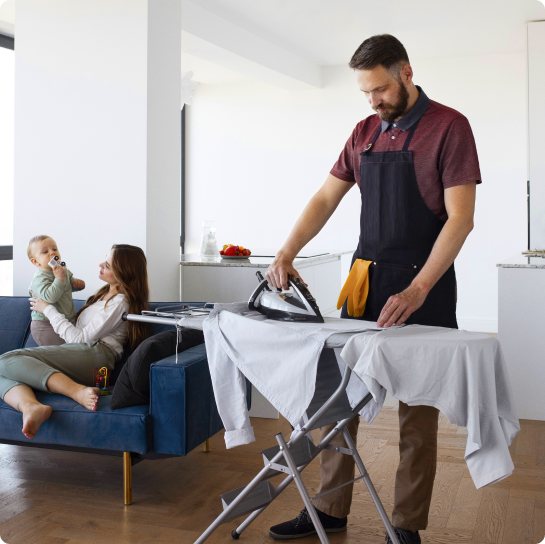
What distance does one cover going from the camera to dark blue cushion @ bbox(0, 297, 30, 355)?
2.96 metres

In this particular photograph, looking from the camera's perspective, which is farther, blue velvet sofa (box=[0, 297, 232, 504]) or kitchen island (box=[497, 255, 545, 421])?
kitchen island (box=[497, 255, 545, 421])

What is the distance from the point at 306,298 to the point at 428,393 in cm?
43

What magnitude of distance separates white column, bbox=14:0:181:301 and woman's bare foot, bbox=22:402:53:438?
1.10m

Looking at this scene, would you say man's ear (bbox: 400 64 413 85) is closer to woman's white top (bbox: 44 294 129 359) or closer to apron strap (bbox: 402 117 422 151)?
apron strap (bbox: 402 117 422 151)

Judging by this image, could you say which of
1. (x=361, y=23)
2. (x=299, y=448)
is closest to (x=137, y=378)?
(x=299, y=448)

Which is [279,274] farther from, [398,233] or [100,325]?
[100,325]

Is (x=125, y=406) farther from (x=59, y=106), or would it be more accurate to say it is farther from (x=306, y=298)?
(x=59, y=106)

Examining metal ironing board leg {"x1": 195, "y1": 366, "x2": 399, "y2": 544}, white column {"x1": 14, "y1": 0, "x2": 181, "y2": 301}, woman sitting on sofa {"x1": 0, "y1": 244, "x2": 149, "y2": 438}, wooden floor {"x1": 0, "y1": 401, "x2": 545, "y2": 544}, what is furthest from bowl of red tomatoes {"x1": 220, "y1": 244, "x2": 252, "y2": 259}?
metal ironing board leg {"x1": 195, "y1": 366, "x2": 399, "y2": 544}

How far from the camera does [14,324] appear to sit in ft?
9.76

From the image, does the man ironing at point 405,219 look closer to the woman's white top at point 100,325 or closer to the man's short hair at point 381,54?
→ the man's short hair at point 381,54

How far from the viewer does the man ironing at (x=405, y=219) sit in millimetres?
1768

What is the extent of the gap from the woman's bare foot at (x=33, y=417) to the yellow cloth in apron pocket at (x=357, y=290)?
1.16 meters

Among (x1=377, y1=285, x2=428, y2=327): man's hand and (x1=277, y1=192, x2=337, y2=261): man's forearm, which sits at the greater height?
(x1=277, y1=192, x2=337, y2=261): man's forearm

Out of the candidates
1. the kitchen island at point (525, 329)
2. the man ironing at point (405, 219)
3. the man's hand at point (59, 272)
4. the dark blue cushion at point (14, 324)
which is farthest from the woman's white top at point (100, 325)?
the kitchen island at point (525, 329)
